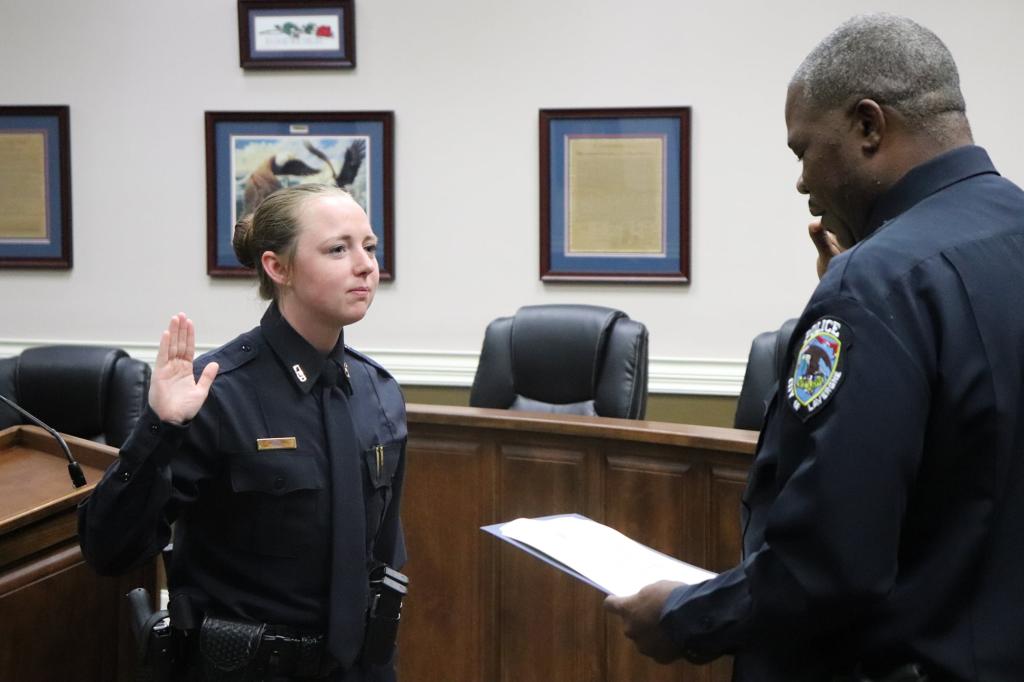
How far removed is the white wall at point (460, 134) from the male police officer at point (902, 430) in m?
3.59

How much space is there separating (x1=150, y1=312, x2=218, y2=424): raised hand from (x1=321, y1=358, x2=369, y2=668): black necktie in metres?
0.25

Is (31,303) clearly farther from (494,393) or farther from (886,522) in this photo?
(886,522)

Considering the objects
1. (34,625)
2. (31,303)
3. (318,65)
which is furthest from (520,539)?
(31,303)

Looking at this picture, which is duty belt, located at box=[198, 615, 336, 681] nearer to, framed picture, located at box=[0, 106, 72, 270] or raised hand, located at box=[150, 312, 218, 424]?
raised hand, located at box=[150, 312, 218, 424]

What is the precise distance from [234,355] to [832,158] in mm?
1037

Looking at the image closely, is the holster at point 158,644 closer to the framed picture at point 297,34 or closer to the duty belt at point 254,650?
the duty belt at point 254,650

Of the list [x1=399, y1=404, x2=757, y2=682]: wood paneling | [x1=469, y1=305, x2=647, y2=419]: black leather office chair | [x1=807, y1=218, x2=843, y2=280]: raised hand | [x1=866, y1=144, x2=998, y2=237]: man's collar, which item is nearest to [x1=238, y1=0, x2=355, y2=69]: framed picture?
[x1=469, y1=305, x2=647, y2=419]: black leather office chair

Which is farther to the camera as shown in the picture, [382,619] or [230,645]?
[382,619]

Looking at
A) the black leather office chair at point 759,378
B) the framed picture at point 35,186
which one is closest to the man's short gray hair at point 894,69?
the black leather office chair at point 759,378

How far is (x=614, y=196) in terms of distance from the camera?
498 cm

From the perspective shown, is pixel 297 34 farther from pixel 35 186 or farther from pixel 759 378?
pixel 759 378

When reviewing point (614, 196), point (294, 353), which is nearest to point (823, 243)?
point (294, 353)

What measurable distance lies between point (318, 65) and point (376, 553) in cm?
354

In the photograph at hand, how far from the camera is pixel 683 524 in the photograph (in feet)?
9.41
